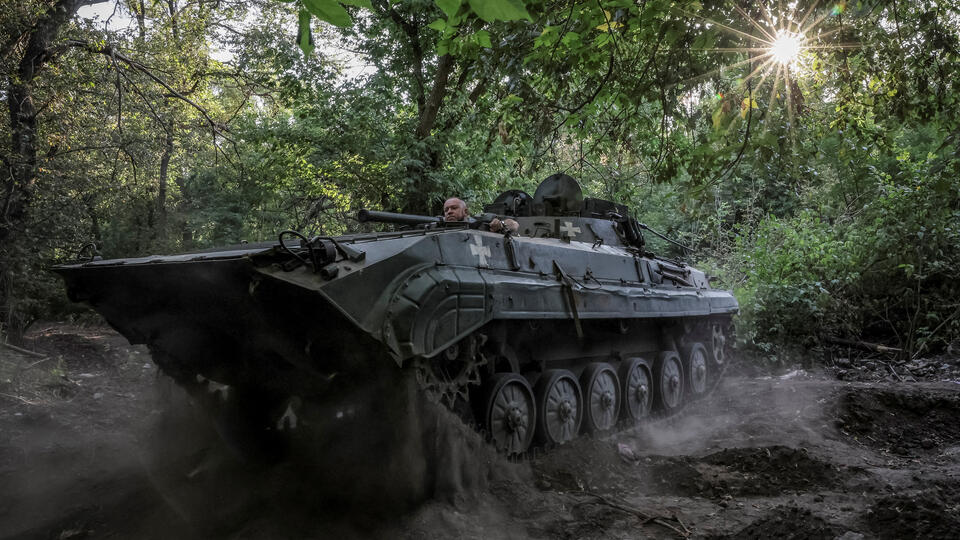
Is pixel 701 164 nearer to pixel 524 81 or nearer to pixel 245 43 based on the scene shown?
pixel 524 81

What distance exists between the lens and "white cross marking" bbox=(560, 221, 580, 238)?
7.73 metres

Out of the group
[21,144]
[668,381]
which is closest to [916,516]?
[668,381]

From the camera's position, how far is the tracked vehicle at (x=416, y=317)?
14.6ft

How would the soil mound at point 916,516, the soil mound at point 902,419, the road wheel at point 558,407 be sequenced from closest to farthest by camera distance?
the soil mound at point 916,516, the road wheel at point 558,407, the soil mound at point 902,419

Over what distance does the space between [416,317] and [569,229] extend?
3525 millimetres

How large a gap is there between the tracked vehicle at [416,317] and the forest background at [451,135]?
1170mm

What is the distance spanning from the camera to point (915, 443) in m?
7.36

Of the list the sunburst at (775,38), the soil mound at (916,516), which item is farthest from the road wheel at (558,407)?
Result: the sunburst at (775,38)

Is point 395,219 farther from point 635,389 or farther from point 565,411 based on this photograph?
point 635,389

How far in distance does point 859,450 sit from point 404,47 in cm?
908

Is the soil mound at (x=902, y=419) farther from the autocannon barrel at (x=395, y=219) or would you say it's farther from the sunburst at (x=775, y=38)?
the autocannon barrel at (x=395, y=219)

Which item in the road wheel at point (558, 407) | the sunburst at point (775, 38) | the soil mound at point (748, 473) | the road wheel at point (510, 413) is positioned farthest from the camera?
the road wheel at point (558, 407)

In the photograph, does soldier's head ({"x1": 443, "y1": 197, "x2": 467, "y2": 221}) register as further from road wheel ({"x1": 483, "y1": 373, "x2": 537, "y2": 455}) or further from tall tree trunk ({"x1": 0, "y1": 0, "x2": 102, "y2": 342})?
tall tree trunk ({"x1": 0, "y1": 0, "x2": 102, "y2": 342})

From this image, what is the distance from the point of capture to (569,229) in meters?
7.80
